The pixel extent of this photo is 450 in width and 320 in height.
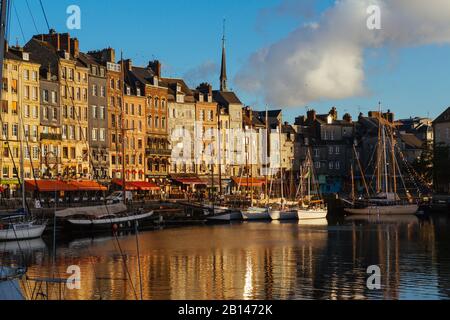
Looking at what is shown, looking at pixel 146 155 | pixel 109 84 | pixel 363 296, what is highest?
pixel 109 84

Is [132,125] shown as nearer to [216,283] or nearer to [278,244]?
[278,244]

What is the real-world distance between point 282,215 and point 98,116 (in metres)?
25.1

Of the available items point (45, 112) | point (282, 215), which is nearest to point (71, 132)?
point (45, 112)

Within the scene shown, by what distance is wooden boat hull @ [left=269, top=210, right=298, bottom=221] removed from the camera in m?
92.7

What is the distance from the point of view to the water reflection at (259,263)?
3759 centimetres

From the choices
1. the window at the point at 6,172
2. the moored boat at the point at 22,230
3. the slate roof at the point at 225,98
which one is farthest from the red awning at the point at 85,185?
the slate roof at the point at 225,98

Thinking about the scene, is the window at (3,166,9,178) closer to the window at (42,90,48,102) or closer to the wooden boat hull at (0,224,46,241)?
the window at (42,90,48,102)

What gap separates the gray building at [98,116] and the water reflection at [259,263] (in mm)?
25967

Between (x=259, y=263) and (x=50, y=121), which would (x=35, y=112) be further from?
(x=259, y=263)

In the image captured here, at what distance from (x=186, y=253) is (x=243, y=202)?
45130mm

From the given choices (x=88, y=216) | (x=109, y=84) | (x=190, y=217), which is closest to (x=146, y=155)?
(x=109, y=84)

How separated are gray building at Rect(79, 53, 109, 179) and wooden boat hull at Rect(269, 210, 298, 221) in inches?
801

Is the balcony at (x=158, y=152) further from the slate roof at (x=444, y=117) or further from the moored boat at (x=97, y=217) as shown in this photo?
the slate roof at (x=444, y=117)
